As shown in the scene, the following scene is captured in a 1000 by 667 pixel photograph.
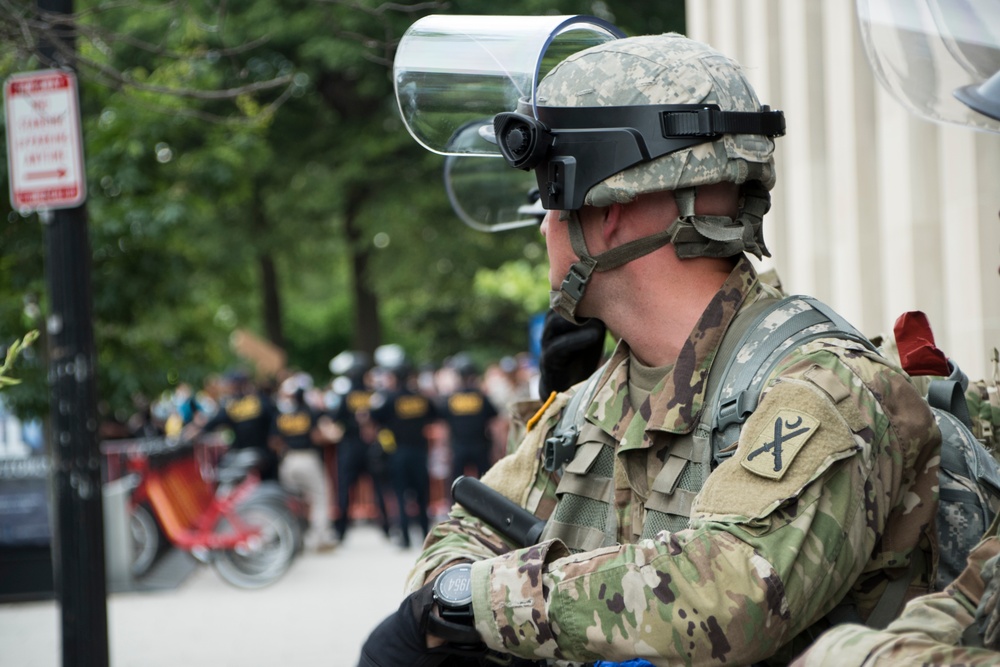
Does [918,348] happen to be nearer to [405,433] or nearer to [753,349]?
[753,349]

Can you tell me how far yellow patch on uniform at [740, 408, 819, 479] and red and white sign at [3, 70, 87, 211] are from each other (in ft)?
12.3

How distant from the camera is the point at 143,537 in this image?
445 inches

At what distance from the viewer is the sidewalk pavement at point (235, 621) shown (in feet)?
26.3

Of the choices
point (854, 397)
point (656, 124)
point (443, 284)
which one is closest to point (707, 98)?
point (656, 124)

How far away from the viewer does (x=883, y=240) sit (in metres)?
8.52

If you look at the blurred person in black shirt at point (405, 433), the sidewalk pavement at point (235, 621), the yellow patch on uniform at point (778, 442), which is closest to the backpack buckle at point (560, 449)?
the yellow patch on uniform at point (778, 442)

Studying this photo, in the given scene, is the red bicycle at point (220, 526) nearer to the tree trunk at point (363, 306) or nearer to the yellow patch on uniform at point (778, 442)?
the yellow patch on uniform at point (778, 442)

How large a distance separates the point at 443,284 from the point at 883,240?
1600 centimetres

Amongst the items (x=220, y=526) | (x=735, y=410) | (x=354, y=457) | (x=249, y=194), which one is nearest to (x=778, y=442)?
(x=735, y=410)

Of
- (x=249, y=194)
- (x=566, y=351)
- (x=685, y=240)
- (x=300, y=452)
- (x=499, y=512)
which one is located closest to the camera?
(x=685, y=240)

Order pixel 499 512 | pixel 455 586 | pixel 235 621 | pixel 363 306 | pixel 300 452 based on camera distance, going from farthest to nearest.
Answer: pixel 363 306
pixel 300 452
pixel 235 621
pixel 499 512
pixel 455 586

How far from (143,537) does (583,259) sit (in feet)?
32.3

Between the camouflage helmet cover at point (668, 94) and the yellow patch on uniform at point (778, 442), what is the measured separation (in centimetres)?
49

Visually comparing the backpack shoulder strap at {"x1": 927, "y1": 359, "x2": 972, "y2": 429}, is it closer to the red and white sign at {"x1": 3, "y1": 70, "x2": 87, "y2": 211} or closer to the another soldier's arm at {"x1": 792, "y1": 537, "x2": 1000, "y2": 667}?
the another soldier's arm at {"x1": 792, "y1": 537, "x2": 1000, "y2": 667}
